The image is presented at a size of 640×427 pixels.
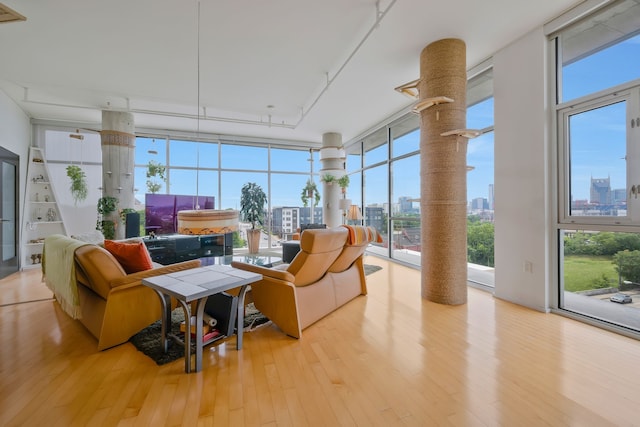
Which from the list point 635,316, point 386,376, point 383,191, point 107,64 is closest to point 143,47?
point 107,64

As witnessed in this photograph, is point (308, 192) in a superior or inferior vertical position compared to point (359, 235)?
superior

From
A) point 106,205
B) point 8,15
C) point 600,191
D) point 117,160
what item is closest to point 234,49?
point 8,15

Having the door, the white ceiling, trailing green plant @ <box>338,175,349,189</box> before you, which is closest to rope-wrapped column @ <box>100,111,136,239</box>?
the white ceiling

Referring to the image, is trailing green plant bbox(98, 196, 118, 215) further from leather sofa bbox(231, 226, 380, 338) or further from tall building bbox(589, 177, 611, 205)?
tall building bbox(589, 177, 611, 205)

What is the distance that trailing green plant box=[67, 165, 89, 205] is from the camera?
5.73 meters

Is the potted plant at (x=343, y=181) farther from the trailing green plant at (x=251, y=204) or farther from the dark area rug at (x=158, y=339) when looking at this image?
the dark area rug at (x=158, y=339)

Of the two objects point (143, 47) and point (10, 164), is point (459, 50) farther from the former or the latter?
point (10, 164)

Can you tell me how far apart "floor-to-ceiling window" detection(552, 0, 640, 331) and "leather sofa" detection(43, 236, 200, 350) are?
4.14 meters

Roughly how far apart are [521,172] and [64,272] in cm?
497

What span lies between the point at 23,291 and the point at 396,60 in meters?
6.29

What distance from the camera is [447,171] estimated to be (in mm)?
3471

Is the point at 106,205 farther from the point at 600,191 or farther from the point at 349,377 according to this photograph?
the point at 600,191

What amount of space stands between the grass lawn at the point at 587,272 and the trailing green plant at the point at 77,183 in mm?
8312

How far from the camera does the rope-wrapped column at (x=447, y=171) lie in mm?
3420
